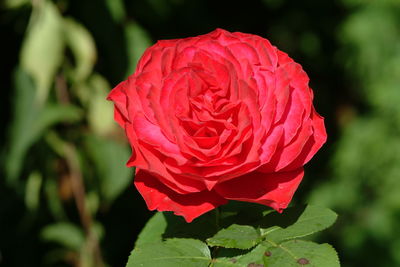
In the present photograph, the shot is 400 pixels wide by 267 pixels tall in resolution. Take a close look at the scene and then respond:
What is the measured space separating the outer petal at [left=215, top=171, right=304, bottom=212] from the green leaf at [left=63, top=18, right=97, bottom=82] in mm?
846

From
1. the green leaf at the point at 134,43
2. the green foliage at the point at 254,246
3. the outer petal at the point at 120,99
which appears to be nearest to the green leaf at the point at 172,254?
the green foliage at the point at 254,246

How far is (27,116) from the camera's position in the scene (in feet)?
4.47

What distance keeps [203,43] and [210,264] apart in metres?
0.23

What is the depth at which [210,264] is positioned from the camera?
635 millimetres

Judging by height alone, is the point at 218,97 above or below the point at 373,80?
above

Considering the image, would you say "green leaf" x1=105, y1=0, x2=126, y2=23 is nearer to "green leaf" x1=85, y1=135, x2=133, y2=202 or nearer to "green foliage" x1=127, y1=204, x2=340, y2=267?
"green leaf" x1=85, y1=135, x2=133, y2=202

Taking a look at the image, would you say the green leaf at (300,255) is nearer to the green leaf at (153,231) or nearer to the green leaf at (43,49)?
the green leaf at (153,231)

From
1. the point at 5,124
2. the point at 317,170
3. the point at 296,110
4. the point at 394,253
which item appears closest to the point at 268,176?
the point at 296,110

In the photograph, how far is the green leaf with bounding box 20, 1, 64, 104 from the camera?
1303 millimetres

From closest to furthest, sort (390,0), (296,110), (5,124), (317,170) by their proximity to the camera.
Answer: (296,110) → (5,124) → (390,0) → (317,170)

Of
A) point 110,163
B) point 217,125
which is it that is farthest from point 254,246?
point 110,163

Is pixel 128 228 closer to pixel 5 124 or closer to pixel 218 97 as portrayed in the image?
pixel 5 124

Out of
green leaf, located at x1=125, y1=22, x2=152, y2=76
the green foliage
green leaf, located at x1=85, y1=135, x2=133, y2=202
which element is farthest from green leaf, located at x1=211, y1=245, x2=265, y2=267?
green leaf, located at x1=125, y1=22, x2=152, y2=76

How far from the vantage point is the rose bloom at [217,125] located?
0.59 metres
